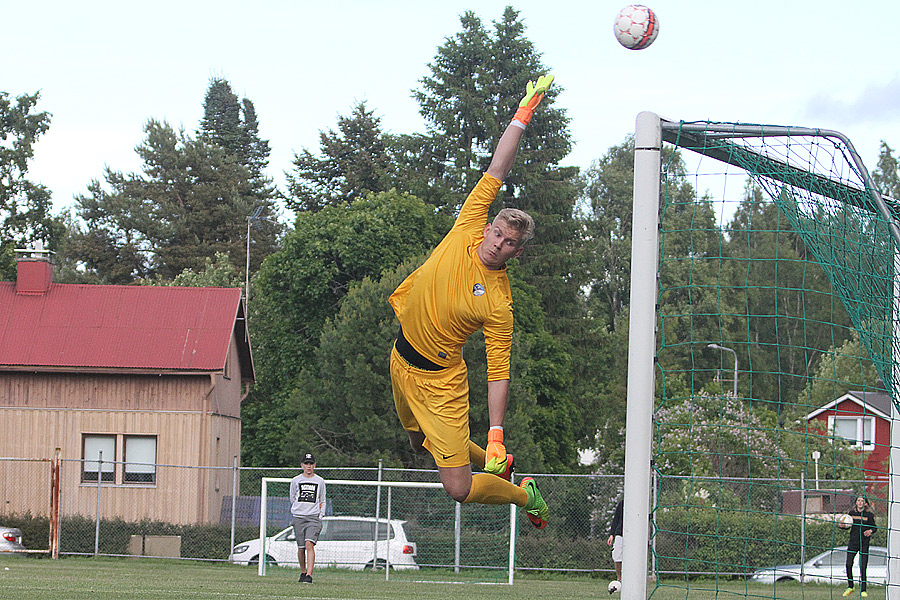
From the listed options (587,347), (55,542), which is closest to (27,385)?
(55,542)

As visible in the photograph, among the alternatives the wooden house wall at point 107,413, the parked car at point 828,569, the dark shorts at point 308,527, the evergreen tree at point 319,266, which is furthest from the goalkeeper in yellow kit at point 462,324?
the evergreen tree at point 319,266

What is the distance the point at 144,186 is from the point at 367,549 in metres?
40.4

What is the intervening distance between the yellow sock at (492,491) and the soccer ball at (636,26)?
285cm

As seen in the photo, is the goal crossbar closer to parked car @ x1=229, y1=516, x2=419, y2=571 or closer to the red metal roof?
parked car @ x1=229, y1=516, x2=419, y2=571

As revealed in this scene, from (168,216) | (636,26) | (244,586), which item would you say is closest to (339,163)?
(168,216)

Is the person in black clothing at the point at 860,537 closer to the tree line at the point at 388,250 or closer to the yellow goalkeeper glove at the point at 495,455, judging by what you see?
the tree line at the point at 388,250

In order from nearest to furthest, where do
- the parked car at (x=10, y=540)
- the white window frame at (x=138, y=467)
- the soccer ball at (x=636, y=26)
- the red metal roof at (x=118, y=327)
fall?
the soccer ball at (x=636, y=26)
the parked car at (x=10, y=540)
the white window frame at (x=138, y=467)
the red metal roof at (x=118, y=327)

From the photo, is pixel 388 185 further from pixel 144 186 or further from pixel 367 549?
pixel 367 549

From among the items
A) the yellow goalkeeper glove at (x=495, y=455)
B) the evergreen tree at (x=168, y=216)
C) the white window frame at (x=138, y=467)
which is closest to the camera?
the yellow goalkeeper glove at (x=495, y=455)

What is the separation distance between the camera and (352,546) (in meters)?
18.7

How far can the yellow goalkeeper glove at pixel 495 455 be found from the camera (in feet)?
20.7

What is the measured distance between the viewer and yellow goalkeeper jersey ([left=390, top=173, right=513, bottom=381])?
661 cm

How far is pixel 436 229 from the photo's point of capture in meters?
37.0

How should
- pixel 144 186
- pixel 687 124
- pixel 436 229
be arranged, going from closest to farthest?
pixel 687 124
pixel 436 229
pixel 144 186
